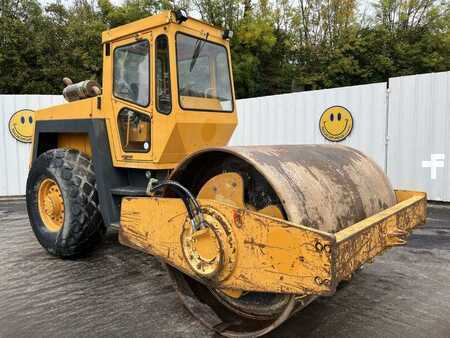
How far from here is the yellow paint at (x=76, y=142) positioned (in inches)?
189

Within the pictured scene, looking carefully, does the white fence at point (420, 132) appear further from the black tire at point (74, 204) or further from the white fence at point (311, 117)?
the black tire at point (74, 204)

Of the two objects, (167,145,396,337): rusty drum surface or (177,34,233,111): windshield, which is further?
(177,34,233,111): windshield

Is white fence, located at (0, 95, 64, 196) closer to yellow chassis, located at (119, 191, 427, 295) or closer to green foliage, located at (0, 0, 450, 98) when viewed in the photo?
yellow chassis, located at (119, 191, 427, 295)

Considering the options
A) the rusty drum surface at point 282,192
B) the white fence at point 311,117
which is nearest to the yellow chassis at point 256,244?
the rusty drum surface at point 282,192

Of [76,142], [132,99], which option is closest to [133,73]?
[132,99]

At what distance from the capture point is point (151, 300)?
3527 mm

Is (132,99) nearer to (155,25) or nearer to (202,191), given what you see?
(155,25)

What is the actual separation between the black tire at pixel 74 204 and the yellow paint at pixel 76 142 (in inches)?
7.8

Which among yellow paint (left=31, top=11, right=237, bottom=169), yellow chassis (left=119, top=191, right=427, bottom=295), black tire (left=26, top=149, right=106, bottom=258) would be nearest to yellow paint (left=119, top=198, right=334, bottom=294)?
yellow chassis (left=119, top=191, right=427, bottom=295)

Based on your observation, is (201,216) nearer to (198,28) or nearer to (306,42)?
(198,28)

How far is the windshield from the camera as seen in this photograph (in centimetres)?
389

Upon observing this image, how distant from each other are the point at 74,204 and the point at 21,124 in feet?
19.5

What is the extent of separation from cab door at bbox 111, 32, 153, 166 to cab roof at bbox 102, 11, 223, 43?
64 millimetres

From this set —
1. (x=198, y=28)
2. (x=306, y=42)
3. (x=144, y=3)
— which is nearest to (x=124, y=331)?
(x=198, y=28)
